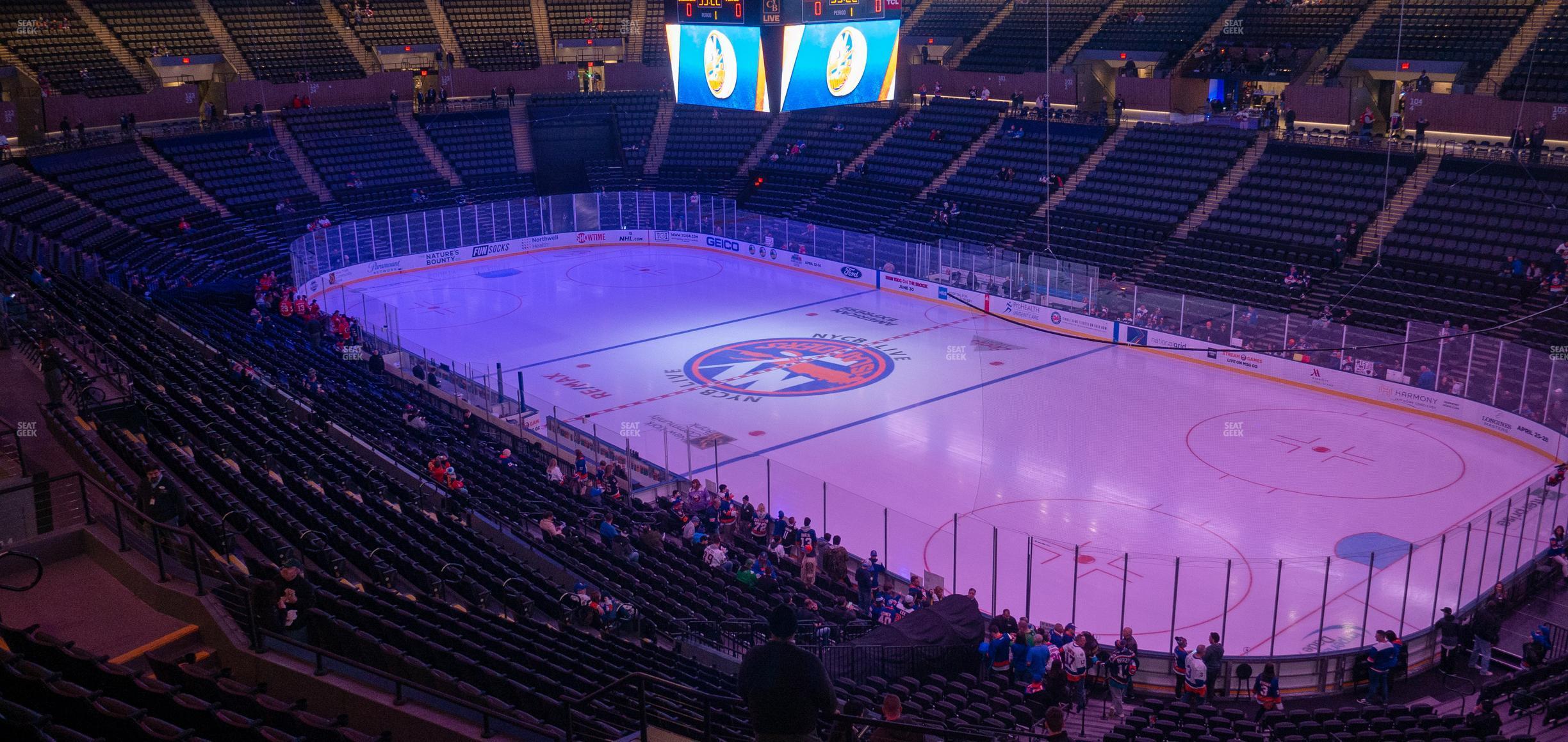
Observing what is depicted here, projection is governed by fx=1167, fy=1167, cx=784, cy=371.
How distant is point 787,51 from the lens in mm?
20234

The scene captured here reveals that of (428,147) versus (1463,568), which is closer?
(1463,568)

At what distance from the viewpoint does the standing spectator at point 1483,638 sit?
15.4 meters

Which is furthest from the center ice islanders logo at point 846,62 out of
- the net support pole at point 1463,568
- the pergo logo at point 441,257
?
the pergo logo at point 441,257

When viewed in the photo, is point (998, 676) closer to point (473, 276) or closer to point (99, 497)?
point (99, 497)

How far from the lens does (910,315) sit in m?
36.0

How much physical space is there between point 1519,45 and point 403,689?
3811 cm

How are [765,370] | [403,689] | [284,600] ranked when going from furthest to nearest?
1. [765,370]
2. [284,600]
3. [403,689]

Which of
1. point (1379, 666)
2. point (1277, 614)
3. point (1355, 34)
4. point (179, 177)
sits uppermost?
point (1355, 34)

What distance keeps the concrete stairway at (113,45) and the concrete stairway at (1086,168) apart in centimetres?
3394

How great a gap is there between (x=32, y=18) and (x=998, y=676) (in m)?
45.3

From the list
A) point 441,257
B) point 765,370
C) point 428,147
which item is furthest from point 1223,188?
point 428,147

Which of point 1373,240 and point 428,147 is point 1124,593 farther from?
point 428,147

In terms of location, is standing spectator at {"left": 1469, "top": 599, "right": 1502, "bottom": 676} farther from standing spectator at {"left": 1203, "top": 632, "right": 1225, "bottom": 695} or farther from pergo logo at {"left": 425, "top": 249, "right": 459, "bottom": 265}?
pergo logo at {"left": 425, "top": 249, "right": 459, "bottom": 265}

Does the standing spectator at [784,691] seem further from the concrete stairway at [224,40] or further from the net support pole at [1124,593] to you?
the concrete stairway at [224,40]
